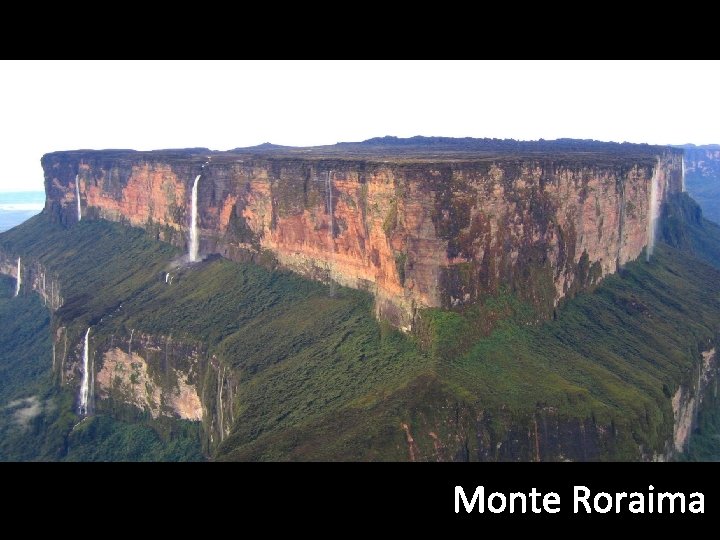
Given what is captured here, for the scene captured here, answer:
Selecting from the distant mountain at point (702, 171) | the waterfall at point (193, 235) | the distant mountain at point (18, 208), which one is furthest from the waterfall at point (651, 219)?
the distant mountain at point (18, 208)

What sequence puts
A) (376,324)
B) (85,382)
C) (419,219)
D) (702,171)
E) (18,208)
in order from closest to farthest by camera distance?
(419,219)
(376,324)
(85,382)
(702,171)
(18,208)

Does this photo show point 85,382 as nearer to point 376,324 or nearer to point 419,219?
point 376,324

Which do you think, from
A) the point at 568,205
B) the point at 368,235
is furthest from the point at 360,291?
the point at 568,205

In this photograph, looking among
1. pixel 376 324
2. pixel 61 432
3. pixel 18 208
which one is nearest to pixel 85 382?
pixel 61 432

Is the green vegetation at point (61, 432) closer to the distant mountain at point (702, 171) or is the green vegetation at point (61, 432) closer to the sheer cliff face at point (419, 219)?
the sheer cliff face at point (419, 219)

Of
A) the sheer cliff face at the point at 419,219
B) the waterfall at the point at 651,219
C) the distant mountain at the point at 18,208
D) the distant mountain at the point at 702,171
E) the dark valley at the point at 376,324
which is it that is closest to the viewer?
the dark valley at the point at 376,324

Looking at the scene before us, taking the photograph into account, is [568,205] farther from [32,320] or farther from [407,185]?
[32,320]
